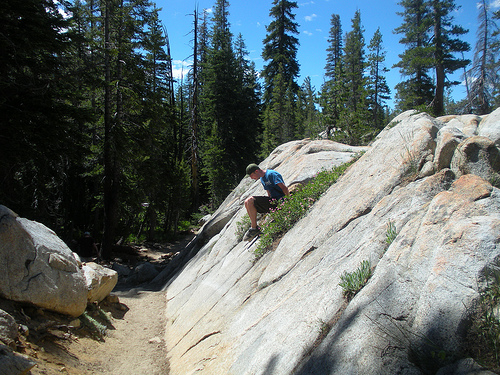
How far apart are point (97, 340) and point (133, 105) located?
11.9 metres

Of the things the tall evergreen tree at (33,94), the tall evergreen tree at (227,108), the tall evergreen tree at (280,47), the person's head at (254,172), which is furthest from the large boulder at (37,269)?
the tall evergreen tree at (280,47)

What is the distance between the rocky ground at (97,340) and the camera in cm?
455

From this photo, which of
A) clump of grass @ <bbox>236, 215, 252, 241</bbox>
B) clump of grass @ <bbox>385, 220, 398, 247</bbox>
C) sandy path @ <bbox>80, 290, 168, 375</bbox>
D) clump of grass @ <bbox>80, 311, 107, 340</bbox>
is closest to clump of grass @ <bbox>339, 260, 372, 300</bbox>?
clump of grass @ <bbox>385, 220, 398, 247</bbox>

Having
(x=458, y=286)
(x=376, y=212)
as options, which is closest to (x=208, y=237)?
(x=376, y=212)

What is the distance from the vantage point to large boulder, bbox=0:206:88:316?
4891mm

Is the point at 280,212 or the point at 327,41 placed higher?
the point at 327,41

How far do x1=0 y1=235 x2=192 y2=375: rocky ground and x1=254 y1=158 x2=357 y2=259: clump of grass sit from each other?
A: 104 inches

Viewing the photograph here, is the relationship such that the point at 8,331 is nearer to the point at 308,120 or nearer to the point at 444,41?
the point at 444,41

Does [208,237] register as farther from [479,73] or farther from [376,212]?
[479,73]

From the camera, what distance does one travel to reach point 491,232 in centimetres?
259

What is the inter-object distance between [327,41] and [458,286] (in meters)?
56.9

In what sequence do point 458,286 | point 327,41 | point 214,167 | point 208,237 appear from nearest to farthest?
point 458,286, point 208,237, point 214,167, point 327,41

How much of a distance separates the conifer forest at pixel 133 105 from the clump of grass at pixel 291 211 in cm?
562

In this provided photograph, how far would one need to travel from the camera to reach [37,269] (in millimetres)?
5199
